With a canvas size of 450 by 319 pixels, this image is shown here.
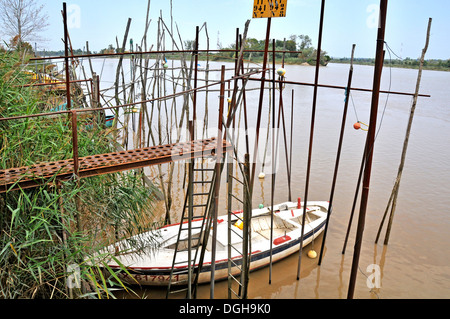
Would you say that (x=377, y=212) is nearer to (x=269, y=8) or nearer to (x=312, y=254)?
(x=312, y=254)

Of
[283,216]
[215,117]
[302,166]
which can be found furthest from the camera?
[215,117]

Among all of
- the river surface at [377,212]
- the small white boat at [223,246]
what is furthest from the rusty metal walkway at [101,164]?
the river surface at [377,212]

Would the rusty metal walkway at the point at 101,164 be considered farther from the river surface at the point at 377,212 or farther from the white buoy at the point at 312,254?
the white buoy at the point at 312,254

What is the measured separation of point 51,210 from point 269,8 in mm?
2463

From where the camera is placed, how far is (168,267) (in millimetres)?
4531

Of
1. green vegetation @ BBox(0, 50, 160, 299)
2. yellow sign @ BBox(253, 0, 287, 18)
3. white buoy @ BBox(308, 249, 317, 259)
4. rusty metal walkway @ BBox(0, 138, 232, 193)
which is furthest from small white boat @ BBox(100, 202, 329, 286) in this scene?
yellow sign @ BBox(253, 0, 287, 18)

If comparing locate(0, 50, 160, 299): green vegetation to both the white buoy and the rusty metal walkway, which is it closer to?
Result: the rusty metal walkway

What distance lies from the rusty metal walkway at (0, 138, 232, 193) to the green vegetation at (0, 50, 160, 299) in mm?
89

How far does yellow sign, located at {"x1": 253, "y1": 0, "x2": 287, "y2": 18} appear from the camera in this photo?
128 inches

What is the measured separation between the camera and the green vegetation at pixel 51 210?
2668mm

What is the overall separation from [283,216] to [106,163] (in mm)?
3624

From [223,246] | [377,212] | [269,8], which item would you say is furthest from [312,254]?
[269,8]
